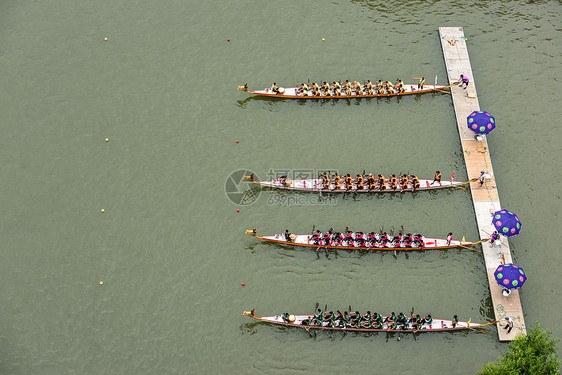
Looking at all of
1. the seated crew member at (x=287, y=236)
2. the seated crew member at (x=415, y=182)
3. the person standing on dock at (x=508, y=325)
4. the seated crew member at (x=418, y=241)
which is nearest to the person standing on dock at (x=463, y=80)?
the seated crew member at (x=415, y=182)

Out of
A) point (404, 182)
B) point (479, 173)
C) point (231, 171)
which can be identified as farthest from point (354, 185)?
point (479, 173)

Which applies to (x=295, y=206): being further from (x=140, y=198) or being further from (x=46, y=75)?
(x=46, y=75)

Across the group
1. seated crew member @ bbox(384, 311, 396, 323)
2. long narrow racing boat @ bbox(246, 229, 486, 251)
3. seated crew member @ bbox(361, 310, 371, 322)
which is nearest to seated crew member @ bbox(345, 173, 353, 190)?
long narrow racing boat @ bbox(246, 229, 486, 251)

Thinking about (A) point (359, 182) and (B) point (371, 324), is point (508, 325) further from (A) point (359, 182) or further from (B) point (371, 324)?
(A) point (359, 182)

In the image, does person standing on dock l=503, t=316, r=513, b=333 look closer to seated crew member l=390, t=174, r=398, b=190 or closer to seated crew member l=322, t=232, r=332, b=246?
seated crew member l=390, t=174, r=398, b=190

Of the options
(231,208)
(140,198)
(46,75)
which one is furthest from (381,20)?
(46,75)

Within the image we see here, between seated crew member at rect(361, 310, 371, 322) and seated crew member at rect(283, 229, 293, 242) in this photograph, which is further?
seated crew member at rect(283, 229, 293, 242)
